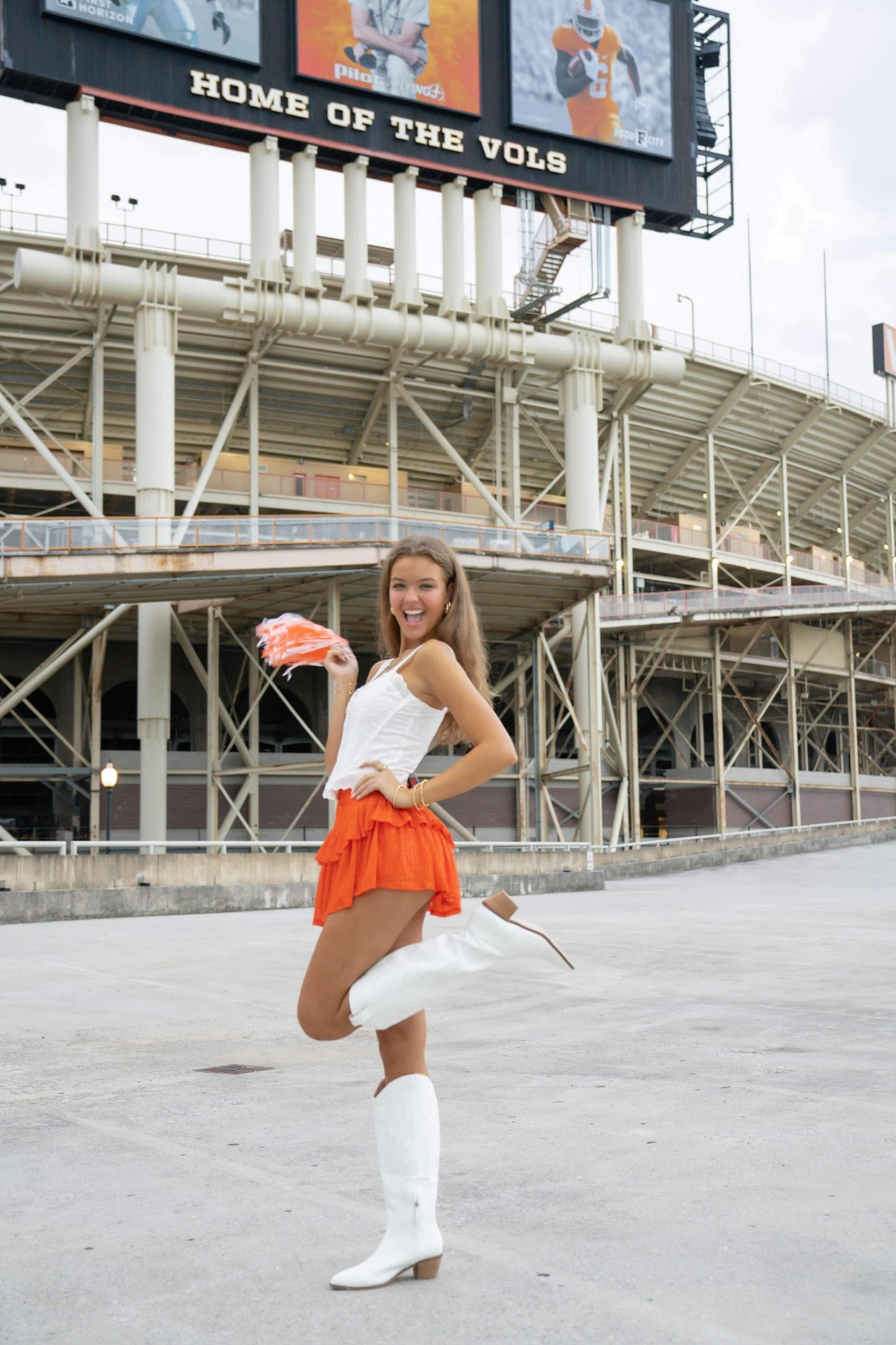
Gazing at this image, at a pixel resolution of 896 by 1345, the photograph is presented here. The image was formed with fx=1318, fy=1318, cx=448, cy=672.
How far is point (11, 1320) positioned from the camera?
3.02 metres

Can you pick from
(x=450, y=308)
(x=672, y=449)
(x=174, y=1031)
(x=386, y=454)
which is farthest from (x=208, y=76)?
(x=174, y=1031)

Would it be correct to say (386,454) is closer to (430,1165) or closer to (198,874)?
(198,874)

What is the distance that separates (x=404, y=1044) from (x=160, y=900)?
16.3 meters

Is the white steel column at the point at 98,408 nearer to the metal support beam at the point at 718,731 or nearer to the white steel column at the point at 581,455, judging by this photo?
the white steel column at the point at 581,455

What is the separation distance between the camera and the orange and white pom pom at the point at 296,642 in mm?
4074

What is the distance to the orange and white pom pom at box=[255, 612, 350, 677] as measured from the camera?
407 centimetres

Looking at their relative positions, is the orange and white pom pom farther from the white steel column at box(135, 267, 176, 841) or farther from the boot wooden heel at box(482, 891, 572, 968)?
the white steel column at box(135, 267, 176, 841)

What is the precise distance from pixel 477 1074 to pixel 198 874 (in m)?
15.3

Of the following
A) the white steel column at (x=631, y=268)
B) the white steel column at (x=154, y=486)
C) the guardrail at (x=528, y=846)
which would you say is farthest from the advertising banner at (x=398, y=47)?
the guardrail at (x=528, y=846)

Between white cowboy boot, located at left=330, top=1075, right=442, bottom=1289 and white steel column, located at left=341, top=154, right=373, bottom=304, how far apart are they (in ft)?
118

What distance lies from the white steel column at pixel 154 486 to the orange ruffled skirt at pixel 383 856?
3088 centimetres

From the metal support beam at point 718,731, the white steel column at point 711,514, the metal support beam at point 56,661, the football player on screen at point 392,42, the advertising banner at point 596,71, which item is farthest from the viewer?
the white steel column at point 711,514

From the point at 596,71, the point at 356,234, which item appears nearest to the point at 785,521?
the point at 596,71

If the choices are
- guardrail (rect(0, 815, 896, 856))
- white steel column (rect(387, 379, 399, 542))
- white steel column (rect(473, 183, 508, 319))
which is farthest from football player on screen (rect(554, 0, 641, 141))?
guardrail (rect(0, 815, 896, 856))
